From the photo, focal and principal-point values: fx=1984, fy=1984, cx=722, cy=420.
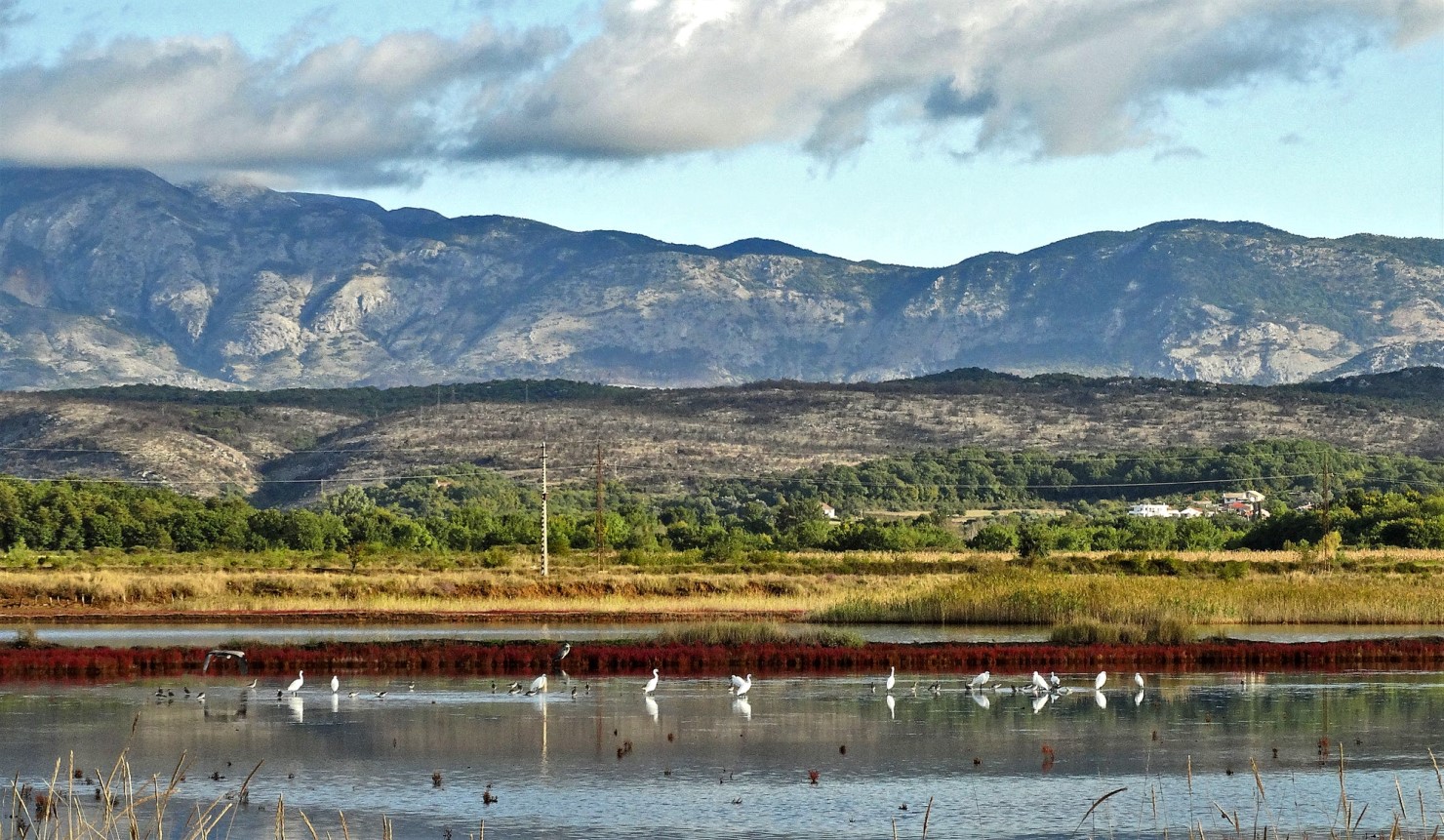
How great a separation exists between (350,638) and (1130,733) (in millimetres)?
20725

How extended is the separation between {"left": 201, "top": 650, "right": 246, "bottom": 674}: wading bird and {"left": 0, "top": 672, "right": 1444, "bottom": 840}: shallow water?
1005 millimetres

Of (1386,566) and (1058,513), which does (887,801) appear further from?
(1058,513)

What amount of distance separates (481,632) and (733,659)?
33.0 ft

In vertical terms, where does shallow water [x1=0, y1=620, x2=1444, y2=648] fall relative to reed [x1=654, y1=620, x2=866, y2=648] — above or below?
below

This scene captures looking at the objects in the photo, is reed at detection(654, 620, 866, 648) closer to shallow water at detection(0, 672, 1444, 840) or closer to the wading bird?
shallow water at detection(0, 672, 1444, 840)

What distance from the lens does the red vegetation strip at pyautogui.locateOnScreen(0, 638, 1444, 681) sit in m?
33.4

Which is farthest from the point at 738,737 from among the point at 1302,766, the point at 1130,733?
the point at 1302,766

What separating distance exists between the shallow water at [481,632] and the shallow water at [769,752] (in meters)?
8.35

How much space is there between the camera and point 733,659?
34.7m

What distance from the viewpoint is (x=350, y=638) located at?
40.9 m

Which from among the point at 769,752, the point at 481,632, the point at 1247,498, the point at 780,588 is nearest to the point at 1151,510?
the point at 1247,498

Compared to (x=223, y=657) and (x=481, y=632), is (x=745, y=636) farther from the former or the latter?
(x=223, y=657)

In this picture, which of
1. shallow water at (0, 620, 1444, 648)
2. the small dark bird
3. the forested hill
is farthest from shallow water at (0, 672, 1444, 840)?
the forested hill

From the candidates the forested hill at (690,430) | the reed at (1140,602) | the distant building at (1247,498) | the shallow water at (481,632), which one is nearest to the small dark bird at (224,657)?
the shallow water at (481,632)
